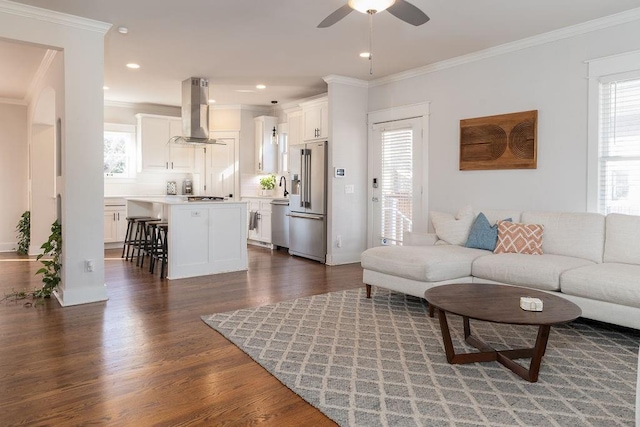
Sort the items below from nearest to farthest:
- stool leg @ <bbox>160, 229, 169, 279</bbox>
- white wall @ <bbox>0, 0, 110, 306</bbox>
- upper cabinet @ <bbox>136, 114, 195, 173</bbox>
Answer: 1. white wall @ <bbox>0, 0, 110, 306</bbox>
2. stool leg @ <bbox>160, 229, 169, 279</bbox>
3. upper cabinet @ <bbox>136, 114, 195, 173</bbox>

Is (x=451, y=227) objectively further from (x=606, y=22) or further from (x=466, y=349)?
(x=606, y=22)

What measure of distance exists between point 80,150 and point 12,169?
475 cm

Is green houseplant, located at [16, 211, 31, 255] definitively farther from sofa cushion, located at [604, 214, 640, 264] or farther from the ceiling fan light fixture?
sofa cushion, located at [604, 214, 640, 264]

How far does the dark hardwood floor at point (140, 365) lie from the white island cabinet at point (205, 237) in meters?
0.51

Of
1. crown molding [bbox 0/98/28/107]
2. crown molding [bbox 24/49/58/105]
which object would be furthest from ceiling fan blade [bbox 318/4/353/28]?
crown molding [bbox 0/98/28/107]

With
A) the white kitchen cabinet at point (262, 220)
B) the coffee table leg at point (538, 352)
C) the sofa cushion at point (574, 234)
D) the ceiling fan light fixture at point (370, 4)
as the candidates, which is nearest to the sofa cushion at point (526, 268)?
the sofa cushion at point (574, 234)

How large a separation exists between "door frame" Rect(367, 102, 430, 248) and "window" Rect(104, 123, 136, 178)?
4701mm

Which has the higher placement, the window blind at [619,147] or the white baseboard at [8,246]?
the window blind at [619,147]

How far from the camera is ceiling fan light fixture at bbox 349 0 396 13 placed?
2.93m

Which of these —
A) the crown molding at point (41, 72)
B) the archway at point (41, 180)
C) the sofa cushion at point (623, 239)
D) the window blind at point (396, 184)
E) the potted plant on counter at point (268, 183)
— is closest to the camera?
the sofa cushion at point (623, 239)

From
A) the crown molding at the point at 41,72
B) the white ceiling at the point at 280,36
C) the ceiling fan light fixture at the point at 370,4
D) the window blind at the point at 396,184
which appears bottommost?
the window blind at the point at 396,184

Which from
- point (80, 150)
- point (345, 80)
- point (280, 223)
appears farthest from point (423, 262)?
point (280, 223)

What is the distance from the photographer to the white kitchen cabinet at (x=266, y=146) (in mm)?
8328

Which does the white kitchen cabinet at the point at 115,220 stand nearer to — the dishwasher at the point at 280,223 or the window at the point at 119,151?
the window at the point at 119,151
